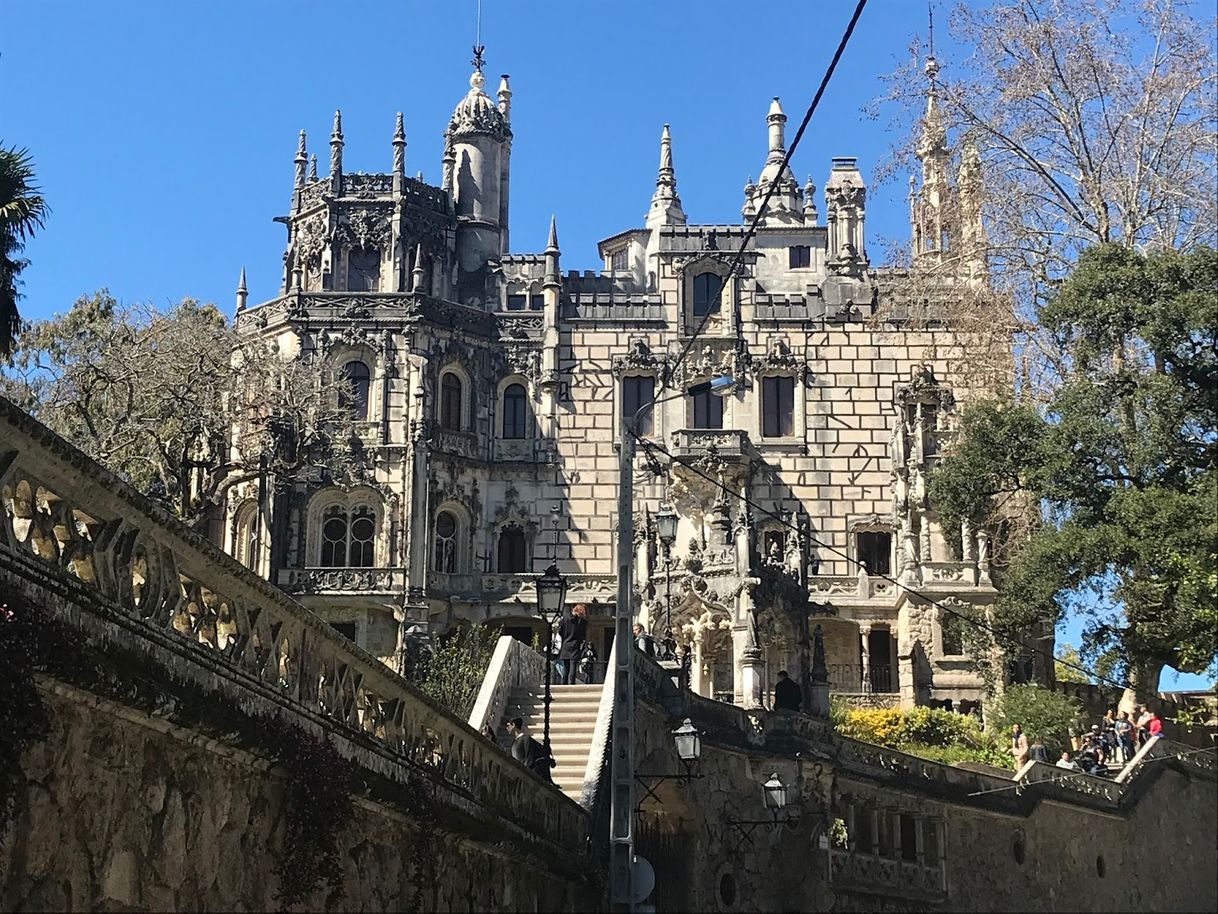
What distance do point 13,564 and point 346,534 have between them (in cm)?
4250

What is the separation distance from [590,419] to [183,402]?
1557 centimetres

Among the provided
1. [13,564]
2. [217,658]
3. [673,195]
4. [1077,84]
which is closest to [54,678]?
[13,564]

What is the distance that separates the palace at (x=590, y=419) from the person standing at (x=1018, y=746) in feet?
25.3

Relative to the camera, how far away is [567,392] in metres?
52.2

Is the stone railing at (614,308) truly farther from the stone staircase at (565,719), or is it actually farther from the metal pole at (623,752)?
the metal pole at (623,752)

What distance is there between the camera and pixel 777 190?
189 ft

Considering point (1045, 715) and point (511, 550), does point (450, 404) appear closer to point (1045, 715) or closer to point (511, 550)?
point (511, 550)

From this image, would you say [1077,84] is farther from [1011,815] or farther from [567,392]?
[567,392]

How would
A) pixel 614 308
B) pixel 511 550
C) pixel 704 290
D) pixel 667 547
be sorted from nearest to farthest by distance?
pixel 667 547, pixel 511 550, pixel 614 308, pixel 704 290

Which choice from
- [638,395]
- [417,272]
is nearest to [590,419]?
[638,395]

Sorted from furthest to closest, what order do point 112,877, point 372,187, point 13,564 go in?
1. point 372,187
2. point 112,877
3. point 13,564

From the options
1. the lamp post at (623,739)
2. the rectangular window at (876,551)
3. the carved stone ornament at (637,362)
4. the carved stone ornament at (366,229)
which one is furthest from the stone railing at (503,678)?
the carved stone ornament at (366,229)

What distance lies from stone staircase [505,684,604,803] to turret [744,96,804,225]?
28509mm

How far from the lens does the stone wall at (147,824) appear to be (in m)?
7.47
